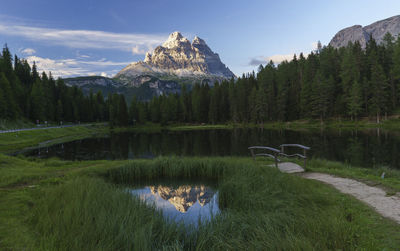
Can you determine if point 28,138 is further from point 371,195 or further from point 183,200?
point 371,195

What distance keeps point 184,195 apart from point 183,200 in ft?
2.23

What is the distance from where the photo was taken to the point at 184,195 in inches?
431

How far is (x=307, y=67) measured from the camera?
70.1 metres

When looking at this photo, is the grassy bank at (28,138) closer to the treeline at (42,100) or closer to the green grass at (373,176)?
the treeline at (42,100)

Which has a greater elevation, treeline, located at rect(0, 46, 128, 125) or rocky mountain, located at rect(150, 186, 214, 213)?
treeline, located at rect(0, 46, 128, 125)

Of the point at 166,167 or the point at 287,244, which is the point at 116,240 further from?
the point at 166,167

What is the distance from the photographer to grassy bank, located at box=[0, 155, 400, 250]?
458 cm

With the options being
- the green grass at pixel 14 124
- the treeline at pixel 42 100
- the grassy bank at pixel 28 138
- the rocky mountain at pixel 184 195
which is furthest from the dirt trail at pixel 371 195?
the treeline at pixel 42 100

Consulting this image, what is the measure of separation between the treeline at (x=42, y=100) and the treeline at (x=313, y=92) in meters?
37.1

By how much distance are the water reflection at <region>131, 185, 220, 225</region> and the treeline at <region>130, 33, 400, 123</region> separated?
58998 millimetres

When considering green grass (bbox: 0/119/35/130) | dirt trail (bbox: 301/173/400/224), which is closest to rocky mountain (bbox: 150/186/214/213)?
dirt trail (bbox: 301/173/400/224)

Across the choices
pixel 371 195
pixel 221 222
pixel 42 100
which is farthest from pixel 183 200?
pixel 42 100

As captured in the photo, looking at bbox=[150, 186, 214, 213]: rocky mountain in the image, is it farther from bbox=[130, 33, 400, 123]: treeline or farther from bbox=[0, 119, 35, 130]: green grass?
bbox=[0, 119, 35, 130]: green grass

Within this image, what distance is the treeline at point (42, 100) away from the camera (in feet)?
200
